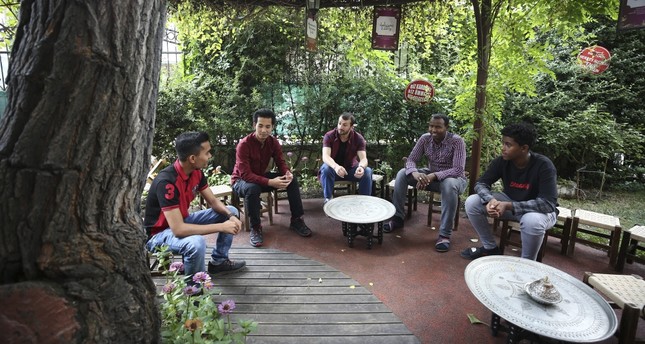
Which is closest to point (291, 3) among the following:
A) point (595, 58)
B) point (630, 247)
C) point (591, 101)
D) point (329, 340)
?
point (329, 340)

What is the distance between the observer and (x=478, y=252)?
337cm

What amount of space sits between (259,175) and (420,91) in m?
2.71

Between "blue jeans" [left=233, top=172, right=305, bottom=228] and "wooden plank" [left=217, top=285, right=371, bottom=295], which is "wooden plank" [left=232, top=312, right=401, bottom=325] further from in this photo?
"blue jeans" [left=233, top=172, right=305, bottom=228]

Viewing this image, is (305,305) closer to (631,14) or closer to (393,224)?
(393,224)

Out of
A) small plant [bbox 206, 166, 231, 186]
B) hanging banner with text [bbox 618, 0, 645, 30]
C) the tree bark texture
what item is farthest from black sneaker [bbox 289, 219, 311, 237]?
hanging banner with text [bbox 618, 0, 645, 30]

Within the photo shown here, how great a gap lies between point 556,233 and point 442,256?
1.33 m

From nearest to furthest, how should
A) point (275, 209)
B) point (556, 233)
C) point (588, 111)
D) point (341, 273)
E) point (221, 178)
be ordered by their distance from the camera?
point (341, 273) → point (556, 233) → point (275, 209) → point (221, 178) → point (588, 111)

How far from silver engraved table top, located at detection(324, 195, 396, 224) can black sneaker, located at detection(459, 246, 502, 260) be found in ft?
2.63

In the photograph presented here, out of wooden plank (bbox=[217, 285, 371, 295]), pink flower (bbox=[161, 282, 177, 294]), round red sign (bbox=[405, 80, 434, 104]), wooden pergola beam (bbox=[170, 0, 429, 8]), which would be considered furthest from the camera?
round red sign (bbox=[405, 80, 434, 104])

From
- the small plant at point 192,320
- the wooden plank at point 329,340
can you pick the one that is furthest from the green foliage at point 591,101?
the small plant at point 192,320

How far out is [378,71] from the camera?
235 inches

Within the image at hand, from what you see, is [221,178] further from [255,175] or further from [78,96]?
[78,96]

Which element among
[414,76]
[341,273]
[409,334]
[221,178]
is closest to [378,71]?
[414,76]

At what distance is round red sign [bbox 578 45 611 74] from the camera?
19.9 feet
